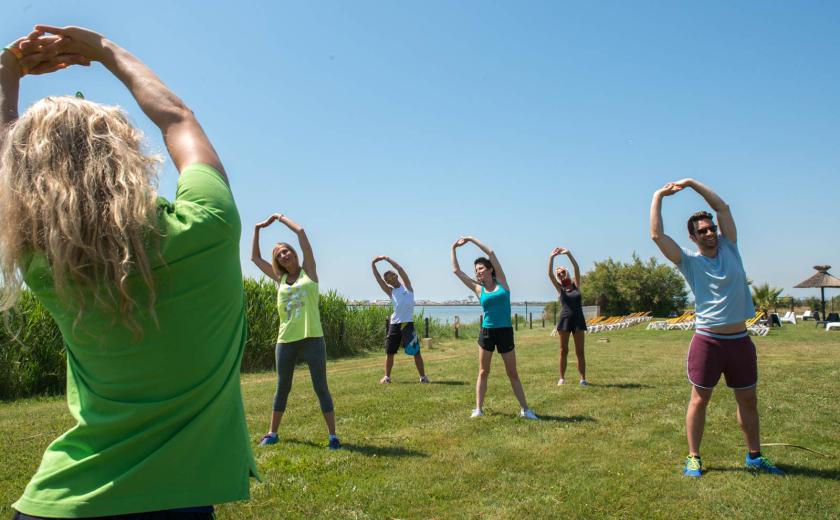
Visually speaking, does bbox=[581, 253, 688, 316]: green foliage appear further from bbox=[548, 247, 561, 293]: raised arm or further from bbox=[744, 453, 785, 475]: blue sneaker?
bbox=[744, 453, 785, 475]: blue sneaker

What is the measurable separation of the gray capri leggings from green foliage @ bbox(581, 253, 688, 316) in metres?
40.3

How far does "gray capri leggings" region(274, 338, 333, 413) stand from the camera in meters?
6.60

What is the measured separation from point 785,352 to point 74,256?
733 inches

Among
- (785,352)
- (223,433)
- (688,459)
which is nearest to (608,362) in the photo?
(785,352)

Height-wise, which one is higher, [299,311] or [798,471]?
[299,311]

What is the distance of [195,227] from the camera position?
143cm

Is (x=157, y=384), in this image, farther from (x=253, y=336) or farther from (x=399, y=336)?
(x=253, y=336)

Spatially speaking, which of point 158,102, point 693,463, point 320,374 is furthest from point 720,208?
point 158,102

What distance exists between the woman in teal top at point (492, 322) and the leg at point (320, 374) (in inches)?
81.7

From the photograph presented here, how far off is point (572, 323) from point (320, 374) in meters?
5.15

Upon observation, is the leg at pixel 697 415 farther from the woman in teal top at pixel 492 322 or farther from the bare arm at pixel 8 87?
the bare arm at pixel 8 87

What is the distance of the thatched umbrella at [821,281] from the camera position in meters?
34.6

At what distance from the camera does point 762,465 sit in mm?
5461

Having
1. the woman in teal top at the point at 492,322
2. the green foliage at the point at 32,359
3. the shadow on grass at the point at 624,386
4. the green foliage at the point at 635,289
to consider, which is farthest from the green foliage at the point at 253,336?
the green foliage at the point at 635,289
